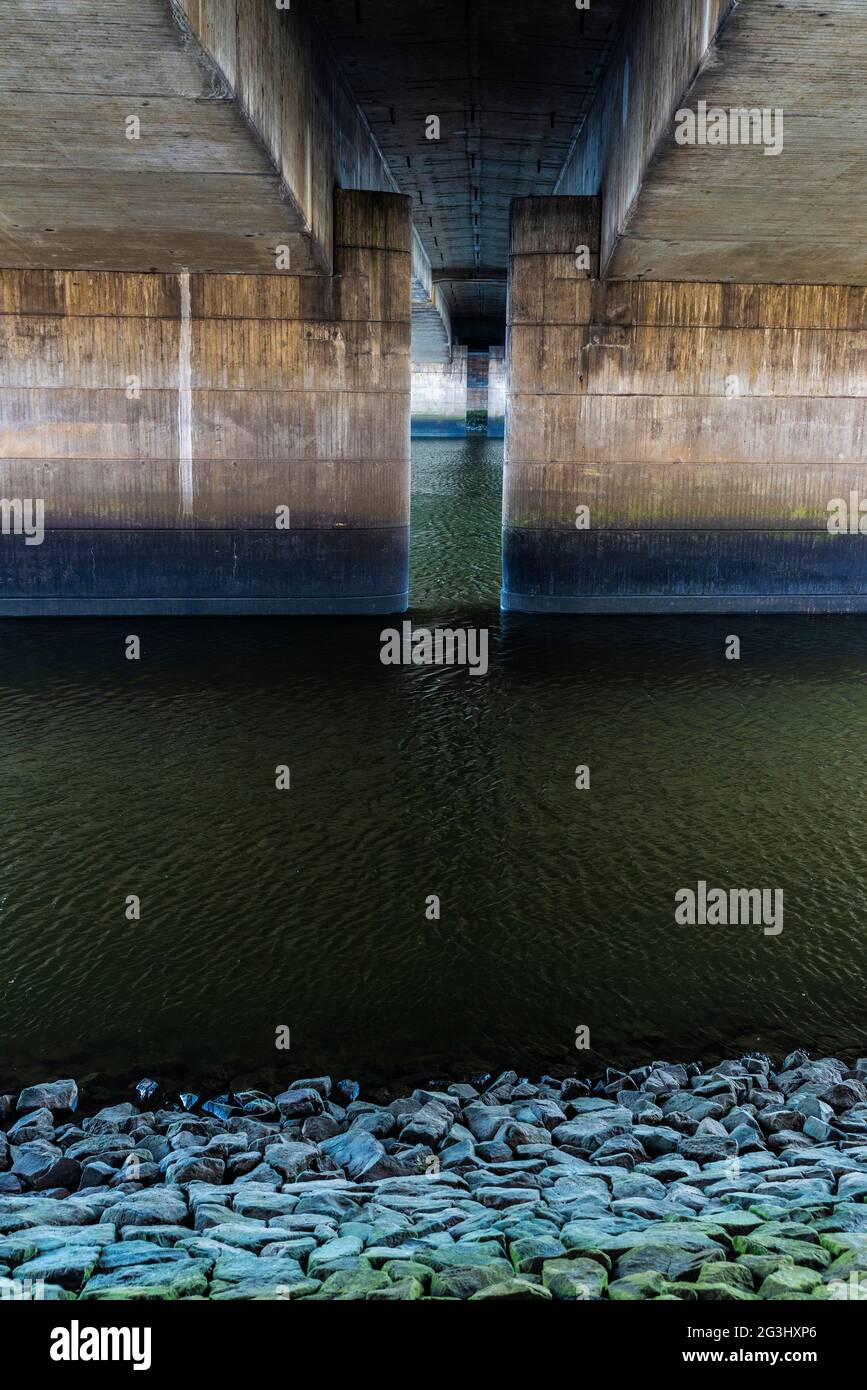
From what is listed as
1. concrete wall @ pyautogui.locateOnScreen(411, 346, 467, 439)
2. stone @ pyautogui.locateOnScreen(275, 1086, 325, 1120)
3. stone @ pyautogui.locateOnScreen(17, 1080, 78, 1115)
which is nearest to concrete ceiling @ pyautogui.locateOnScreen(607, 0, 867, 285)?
stone @ pyautogui.locateOnScreen(275, 1086, 325, 1120)

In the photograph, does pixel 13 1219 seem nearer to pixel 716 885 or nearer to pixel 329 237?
pixel 716 885

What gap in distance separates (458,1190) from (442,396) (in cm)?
5851

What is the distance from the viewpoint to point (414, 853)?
8.54 metres

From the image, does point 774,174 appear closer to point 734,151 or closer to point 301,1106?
point 734,151

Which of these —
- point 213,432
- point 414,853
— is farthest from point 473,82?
point 414,853

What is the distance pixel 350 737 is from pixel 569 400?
271 inches

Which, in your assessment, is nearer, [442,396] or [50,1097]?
[50,1097]

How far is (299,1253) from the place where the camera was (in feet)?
13.3

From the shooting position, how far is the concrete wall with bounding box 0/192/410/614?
15.0m

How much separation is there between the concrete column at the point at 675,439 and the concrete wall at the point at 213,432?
1.80m

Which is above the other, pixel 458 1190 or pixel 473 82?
pixel 473 82

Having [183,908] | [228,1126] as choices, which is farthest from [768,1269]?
[183,908]

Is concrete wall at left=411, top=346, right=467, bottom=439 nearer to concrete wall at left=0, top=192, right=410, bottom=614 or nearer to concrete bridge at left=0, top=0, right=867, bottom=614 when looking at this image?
concrete bridge at left=0, top=0, right=867, bottom=614

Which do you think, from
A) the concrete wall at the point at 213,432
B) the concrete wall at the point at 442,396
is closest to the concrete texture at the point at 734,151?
the concrete wall at the point at 213,432
